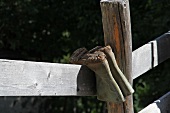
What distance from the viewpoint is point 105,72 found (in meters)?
2.08

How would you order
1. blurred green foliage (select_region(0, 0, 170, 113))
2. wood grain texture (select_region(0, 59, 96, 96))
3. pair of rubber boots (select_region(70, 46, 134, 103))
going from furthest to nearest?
blurred green foliage (select_region(0, 0, 170, 113)) → pair of rubber boots (select_region(70, 46, 134, 103)) → wood grain texture (select_region(0, 59, 96, 96))

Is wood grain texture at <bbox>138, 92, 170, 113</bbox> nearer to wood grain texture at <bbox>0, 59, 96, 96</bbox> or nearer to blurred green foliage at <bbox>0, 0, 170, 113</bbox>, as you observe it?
wood grain texture at <bbox>0, 59, 96, 96</bbox>

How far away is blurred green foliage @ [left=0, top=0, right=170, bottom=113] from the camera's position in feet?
13.4

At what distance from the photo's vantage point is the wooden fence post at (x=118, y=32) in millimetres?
2146

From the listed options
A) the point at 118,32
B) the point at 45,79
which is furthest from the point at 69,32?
the point at 45,79

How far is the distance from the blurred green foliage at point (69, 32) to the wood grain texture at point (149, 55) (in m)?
0.92

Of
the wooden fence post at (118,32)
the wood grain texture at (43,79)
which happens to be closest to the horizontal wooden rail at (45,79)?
the wood grain texture at (43,79)

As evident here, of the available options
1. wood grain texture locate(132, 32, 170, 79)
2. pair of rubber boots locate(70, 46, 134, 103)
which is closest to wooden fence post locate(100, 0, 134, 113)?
pair of rubber boots locate(70, 46, 134, 103)

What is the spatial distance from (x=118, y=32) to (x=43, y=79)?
50cm

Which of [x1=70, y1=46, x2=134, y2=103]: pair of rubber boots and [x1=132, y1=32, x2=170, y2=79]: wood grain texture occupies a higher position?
[x1=70, y1=46, x2=134, y2=103]: pair of rubber boots

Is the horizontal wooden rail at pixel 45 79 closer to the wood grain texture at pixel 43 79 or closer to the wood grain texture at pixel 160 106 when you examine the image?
the wood grain texture at pixel 43 79

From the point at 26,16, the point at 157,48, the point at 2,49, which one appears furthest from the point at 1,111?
the point at 157,48

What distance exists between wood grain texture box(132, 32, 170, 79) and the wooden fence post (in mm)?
204

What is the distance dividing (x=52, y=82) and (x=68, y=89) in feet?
0.40
